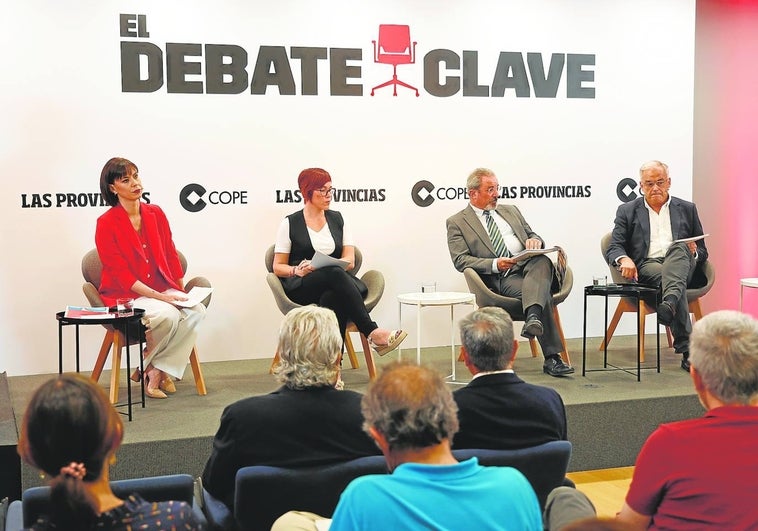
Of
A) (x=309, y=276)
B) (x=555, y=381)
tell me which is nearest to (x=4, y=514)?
(x=309, y=276)

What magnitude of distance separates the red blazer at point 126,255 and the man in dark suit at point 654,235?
279 centimetres

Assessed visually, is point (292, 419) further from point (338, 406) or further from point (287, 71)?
point (287, 71)

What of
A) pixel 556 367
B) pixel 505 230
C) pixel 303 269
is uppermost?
pixel 505 230

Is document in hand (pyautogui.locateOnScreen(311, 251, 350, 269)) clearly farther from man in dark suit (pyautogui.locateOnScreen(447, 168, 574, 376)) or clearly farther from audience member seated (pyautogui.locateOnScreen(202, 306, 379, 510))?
A: audience member seated (pyautogui.locateOnScreen(202, 306, 379, 510))

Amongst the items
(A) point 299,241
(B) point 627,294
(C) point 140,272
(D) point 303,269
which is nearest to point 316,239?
(A) point 299,241

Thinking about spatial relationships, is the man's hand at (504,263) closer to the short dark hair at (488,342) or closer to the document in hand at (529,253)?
the document in hand at (529,253)

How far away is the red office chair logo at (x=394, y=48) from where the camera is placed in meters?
6.35

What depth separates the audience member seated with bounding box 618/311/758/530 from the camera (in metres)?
1.97

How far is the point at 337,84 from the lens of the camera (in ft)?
20.6

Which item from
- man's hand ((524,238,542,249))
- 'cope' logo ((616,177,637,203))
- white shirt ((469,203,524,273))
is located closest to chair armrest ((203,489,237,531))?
man's hand ((524,238,542,249))

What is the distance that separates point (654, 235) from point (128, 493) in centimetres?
435

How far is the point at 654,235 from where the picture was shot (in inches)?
231

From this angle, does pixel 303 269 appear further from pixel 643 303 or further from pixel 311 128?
pixel 643 303

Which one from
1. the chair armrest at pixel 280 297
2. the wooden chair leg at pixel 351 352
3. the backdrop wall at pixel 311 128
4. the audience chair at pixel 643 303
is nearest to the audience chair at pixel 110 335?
the chair armrest at pixel 280 297
